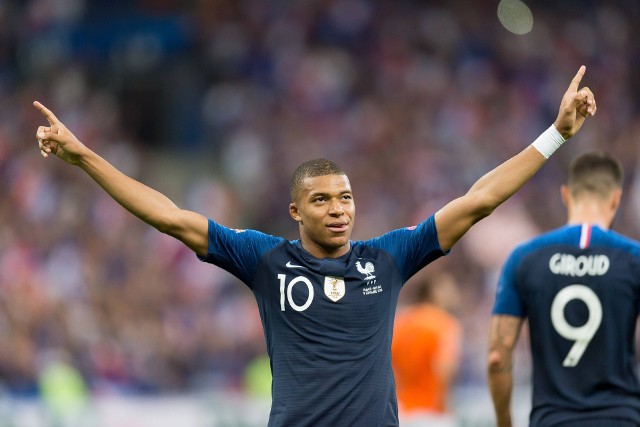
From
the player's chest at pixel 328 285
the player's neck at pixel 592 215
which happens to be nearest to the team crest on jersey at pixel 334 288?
the player's chest at pixel 328 285

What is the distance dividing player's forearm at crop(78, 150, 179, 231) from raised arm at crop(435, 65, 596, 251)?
121 cm

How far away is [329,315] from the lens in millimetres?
5238

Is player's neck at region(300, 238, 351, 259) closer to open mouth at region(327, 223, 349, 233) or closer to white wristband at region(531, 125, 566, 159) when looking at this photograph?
open mouth at region(327, 223, 349, 233)

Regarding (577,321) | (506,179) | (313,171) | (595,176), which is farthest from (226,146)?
(506,179)

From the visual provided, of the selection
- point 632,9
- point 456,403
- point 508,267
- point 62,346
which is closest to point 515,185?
point 508,267

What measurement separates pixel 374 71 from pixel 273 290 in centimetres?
1254

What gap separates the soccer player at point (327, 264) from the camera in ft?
16.9

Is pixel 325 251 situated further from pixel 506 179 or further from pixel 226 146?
pixel 226 146

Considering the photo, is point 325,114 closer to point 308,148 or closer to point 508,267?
point 308,148

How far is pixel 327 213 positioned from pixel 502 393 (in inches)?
57.0

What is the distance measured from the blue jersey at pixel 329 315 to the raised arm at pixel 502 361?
2.63 feet

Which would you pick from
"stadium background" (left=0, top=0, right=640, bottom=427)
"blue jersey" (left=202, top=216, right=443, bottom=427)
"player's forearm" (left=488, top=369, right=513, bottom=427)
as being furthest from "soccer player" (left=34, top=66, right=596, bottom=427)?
"stadium background" (left=0, top=0, right=640, bottom=427)

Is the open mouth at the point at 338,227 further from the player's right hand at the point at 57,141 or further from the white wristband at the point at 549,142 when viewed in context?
the player's right hand at the point at 57,141

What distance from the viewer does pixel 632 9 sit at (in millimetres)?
18250
